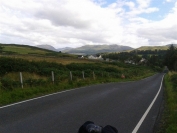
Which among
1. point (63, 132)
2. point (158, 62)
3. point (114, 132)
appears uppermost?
point (114, 132)

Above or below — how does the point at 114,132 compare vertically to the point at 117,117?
above

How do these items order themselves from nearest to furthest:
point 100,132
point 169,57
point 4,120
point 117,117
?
point 100,132 < point 4,120 < point 117,117 < point 169,57

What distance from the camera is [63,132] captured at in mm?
5867

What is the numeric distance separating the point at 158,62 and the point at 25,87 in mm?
146924

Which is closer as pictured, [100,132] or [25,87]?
[100,132]

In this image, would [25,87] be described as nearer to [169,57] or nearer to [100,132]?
Answer: [100,132]

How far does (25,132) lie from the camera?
5719mm

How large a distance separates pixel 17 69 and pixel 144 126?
2086cm

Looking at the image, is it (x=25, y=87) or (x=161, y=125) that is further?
(x=25, y=87)

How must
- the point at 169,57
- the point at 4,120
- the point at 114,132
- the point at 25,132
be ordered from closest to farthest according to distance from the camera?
the point at 114,132
the point at 25,132
the point at 4,120
the point at 169,57

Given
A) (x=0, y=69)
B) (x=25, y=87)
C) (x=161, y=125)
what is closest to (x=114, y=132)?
(x=161, y=125)

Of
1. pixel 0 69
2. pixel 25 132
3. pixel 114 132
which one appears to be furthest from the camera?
pixel 0 69

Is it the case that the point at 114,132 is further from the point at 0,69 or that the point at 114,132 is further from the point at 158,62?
the point at 158,62

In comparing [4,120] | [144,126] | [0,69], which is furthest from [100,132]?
[0,69]
